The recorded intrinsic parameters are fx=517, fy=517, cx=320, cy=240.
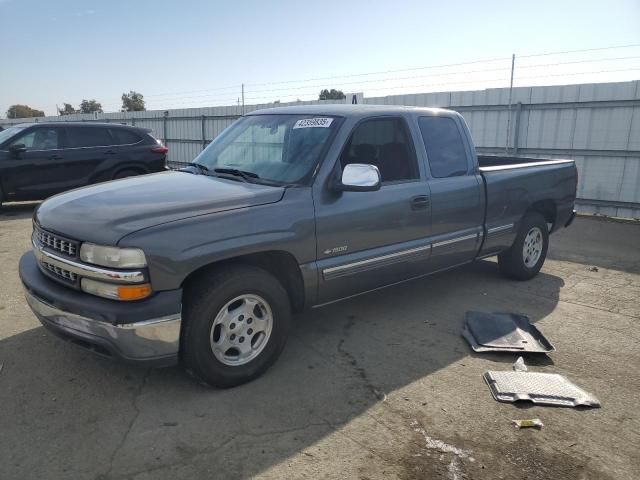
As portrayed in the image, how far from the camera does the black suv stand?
9.35 metres

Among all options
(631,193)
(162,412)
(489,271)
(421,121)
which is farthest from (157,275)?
(631,193)

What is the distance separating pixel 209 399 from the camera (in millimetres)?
3309

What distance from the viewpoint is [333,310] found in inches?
195

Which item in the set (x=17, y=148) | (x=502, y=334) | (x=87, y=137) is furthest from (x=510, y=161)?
(x=17, y=148)

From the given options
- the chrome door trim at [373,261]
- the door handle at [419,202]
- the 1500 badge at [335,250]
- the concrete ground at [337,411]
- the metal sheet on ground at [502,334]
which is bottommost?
the concrete ground at [337,411]

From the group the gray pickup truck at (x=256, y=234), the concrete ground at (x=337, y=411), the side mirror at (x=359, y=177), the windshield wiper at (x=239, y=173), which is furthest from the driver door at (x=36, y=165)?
the side mirror at (x=359, y=177)

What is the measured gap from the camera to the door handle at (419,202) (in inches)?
173

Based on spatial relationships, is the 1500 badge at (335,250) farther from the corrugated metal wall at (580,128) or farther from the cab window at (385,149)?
the corrugated metal wall at (580,128)

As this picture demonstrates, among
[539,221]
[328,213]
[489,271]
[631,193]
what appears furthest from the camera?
[631,193]

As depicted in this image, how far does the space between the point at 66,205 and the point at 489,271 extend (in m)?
4.83

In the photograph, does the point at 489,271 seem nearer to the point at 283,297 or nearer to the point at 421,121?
the point at 421,121

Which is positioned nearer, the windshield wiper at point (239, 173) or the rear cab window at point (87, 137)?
the windshield wiper at point (239, 173)

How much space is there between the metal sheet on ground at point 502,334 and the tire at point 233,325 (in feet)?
5.48

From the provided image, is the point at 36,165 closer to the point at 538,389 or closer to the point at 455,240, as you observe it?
the point at 455,240
